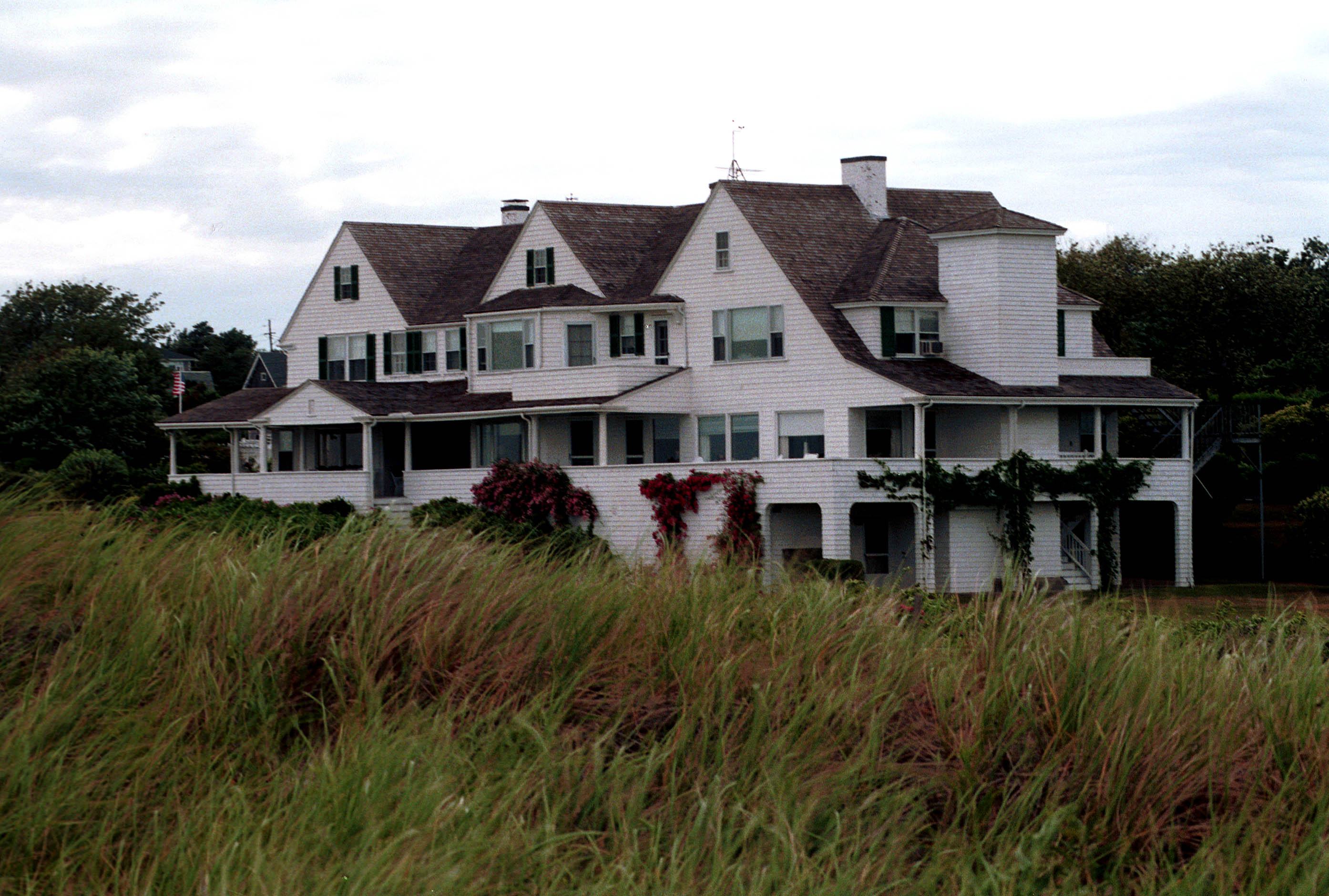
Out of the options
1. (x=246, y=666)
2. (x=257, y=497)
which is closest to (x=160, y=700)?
(x=246, y=666)

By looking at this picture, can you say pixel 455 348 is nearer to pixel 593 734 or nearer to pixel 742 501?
pixel 742 501

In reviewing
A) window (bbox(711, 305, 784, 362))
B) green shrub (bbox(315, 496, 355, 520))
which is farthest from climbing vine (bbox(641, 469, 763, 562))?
green shrub (bbox(315, 496, 355, 520))

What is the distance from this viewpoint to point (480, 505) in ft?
138

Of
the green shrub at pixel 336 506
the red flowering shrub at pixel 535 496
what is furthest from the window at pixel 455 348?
the red flowering shrub at pixel 535 496

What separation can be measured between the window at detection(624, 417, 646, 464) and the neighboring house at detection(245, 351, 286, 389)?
5726cm

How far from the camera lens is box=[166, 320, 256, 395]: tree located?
13238cm

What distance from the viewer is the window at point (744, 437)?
41594 mm

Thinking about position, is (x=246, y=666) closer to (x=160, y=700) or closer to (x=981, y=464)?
(x=160, y=700)

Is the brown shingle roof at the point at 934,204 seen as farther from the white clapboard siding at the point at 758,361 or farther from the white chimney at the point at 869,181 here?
the white clapboard siding at the point at 758,361

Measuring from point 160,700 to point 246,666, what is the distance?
633mm

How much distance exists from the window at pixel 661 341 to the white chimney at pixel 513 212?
12.7 metres

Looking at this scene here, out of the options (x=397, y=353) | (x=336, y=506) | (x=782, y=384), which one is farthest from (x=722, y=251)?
(x=397, y=353)

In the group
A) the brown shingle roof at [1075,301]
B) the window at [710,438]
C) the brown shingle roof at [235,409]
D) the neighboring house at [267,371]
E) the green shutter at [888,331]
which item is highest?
the neighboring house at [267,371]

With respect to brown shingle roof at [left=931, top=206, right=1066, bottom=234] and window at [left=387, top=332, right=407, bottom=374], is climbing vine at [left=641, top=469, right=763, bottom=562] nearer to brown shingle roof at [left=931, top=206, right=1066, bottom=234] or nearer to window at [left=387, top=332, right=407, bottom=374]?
brown shingle roof at [left=931, top=206, right=1066, bottom=234]
